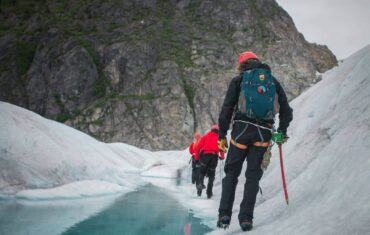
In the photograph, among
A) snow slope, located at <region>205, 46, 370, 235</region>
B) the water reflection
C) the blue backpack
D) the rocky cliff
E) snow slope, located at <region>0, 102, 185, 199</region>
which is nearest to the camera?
snow slope, located at <region>205, 46, 370, 235</region>

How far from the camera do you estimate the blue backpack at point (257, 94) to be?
512 centimetres

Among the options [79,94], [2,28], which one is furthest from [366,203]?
[2,28]

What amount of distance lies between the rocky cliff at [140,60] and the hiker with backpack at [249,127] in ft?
229

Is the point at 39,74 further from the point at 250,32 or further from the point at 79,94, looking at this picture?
the point at 250,32

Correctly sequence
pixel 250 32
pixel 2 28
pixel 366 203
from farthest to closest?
pixel 2 28
pixel 250 32
pixel 366 203

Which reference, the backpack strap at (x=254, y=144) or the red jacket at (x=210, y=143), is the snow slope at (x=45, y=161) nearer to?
the red jacket at (x=210, y=143)

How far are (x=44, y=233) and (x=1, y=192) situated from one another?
4345mm

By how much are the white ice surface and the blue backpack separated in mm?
1152

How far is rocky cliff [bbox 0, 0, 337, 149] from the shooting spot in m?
79.2

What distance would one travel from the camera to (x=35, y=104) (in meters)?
87.1

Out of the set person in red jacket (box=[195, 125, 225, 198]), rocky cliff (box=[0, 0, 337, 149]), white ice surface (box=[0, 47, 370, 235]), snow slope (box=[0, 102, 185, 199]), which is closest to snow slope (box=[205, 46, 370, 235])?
white ice surface (box=[0, 47, 370, 235])

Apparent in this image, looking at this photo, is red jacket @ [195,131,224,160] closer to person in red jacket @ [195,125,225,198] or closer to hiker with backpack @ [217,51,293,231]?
person in red jacket @ [195,125,225,198]

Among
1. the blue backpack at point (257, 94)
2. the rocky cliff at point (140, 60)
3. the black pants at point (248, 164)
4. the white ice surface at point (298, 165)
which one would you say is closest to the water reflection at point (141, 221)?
A: the white ice surface at point (298, 165)

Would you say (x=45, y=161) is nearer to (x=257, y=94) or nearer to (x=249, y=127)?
(x=249, y=127)
